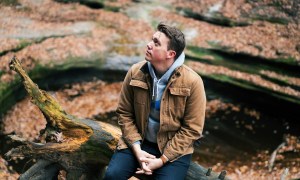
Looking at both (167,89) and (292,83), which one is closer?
(167,89)

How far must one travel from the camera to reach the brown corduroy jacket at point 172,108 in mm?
3891

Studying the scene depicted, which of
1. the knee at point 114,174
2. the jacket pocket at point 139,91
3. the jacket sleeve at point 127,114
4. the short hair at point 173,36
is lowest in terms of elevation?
the knee at point 114,174

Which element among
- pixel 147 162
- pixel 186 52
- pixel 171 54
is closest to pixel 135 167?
pixel 147 162

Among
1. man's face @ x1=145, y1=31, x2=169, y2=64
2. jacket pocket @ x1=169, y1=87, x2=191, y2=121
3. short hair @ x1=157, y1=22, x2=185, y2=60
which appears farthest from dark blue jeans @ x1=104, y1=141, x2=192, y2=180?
short hair @ x1=157, y1=22, x2=185, y2=60

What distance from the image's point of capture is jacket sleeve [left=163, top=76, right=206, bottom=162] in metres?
3.90

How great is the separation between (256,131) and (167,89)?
6.93 m

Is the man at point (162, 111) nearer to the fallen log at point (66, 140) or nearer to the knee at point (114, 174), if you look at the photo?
the knee at point (114, 174)

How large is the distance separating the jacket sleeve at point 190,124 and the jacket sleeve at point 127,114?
15.7 inches

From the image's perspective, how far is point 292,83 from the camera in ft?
35.8

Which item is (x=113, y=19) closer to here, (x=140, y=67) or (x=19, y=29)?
(x=19, y=29)

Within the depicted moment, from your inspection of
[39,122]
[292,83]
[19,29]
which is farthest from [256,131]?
[19,29]

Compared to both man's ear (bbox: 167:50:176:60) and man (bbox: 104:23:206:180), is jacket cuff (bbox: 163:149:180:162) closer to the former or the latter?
man (bbox: 104:23:206:180)

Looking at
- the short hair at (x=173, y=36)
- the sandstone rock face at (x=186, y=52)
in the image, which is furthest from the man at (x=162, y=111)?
the sandstone rock face at (x=186, y=52)

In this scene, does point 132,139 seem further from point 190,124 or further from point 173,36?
point 173,36
